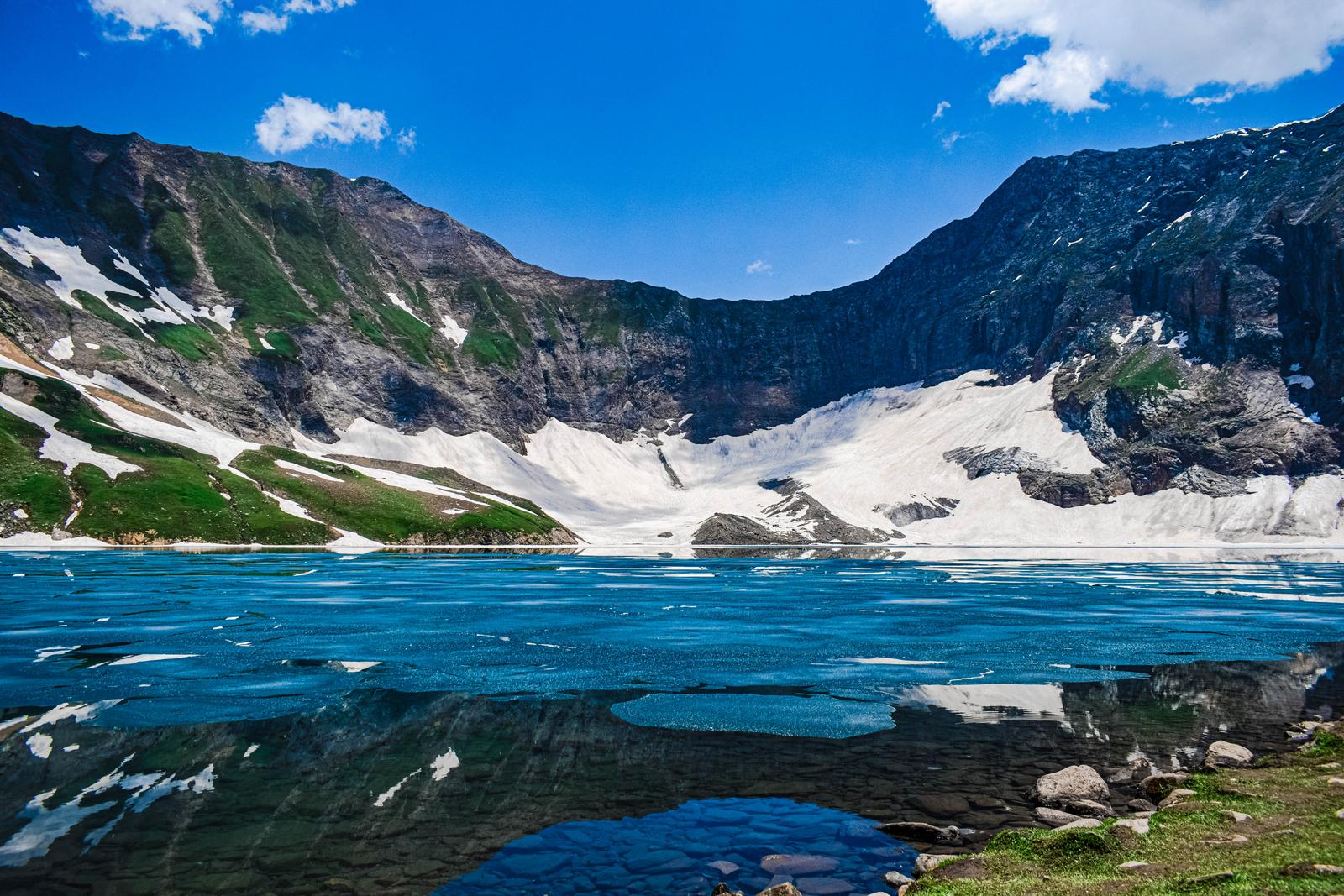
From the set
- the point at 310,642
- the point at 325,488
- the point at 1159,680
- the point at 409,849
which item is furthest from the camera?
the point at 325,488

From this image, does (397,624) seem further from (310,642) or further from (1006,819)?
(1006,819)

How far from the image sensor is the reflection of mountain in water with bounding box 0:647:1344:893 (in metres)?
15.4

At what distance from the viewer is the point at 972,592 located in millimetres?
80500

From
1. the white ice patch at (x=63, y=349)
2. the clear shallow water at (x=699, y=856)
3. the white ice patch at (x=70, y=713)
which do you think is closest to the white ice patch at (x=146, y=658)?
the white ice patch at (x=70, y=713)

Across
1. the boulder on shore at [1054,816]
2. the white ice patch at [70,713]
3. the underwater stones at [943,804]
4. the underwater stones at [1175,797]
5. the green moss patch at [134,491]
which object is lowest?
the underwater stones at [943,804]

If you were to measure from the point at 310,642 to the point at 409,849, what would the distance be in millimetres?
30023

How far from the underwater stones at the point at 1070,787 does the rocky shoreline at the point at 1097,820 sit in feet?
0.07

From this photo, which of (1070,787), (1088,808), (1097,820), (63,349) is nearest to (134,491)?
(63,349)

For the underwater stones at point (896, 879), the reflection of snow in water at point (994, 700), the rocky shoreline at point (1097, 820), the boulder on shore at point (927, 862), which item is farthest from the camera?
the reflection of snow in water at point (994, 700)

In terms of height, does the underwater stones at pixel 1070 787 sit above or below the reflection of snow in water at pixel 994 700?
above

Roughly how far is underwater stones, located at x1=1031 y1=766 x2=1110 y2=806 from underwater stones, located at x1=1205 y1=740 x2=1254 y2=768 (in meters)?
3.73

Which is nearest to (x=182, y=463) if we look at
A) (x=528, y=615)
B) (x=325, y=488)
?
(x=325, y=488)

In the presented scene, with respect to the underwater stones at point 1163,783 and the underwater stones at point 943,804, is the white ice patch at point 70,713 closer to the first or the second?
the underwater stones at point 943,804

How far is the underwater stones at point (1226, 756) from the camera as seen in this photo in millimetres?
21531
